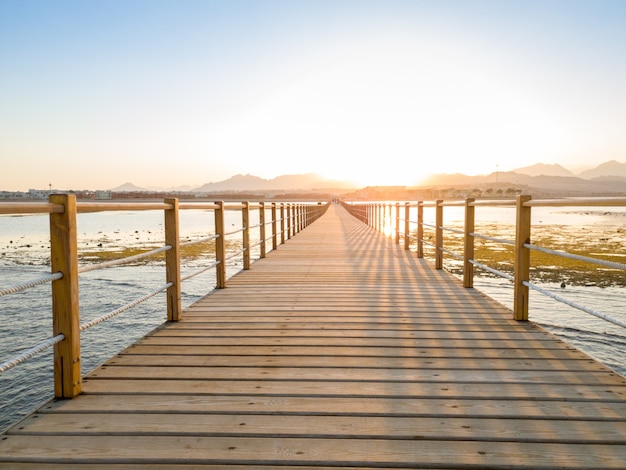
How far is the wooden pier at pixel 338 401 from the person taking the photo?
6.24 ft

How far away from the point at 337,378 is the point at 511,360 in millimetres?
1172

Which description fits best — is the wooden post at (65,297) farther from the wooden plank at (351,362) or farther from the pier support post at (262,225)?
the pier support post at (262,225)

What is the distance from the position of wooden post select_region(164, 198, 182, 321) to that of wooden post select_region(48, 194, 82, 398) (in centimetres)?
138

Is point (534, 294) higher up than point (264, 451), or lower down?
lower down

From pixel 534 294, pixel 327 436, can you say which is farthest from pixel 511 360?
pixel 534 294

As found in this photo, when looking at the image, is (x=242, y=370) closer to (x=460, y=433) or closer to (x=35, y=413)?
(x=35, y=413)

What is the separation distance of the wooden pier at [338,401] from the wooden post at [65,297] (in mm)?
126

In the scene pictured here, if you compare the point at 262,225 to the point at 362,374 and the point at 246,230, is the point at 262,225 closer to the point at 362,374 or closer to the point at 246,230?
the point at 246,230

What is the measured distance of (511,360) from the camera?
3025 mm

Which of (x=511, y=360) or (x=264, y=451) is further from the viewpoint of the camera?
(x=511, y=360)

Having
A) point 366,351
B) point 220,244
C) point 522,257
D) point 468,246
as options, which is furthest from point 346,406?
point 468,246

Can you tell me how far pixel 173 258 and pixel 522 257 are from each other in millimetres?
2886

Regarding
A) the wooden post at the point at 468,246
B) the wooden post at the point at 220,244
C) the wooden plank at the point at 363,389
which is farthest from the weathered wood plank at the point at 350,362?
the wooden post at the point at 468,246

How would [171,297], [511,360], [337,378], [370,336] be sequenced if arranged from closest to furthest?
1. [337,378]
2. [511,360]
3. [370,336]
4. [171,297]
